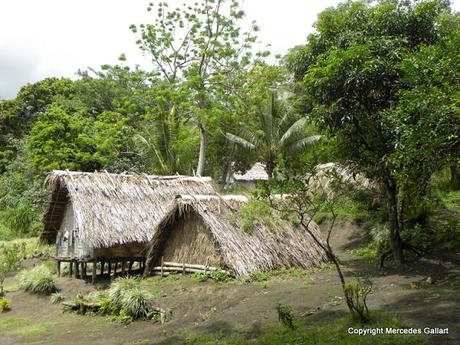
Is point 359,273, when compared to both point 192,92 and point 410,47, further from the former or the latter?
point 192,92

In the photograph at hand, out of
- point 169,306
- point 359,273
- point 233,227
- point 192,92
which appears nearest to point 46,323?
point 169,306

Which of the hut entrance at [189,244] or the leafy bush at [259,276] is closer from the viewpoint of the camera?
the leafy bush at [259,276]

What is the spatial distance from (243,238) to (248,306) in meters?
2.85

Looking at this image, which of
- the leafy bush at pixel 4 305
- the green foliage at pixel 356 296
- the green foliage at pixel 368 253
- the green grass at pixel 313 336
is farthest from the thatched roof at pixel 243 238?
the green foliage at pixel 356 296

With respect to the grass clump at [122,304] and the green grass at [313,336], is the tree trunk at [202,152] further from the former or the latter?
the green grass at [313,336]

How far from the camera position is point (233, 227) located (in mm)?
11672

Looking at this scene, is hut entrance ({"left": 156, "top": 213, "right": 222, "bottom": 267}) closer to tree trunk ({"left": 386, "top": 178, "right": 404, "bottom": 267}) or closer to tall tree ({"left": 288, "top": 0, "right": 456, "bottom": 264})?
tall tree ({"left": 288, "top": 0, "right": 456, "bottom": 264})

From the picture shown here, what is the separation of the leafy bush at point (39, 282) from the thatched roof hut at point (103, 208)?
1.05 metres

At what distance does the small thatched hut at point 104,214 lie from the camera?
508 inches

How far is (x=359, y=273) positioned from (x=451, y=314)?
428 cm

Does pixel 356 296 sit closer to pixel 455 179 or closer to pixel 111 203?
pixel 111 203

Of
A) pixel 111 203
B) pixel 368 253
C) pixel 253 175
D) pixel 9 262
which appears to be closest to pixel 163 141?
pixel 111 203

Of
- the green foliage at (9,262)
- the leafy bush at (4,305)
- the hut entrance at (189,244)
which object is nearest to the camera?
the hut entrance at (189,244)

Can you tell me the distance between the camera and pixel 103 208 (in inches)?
530
